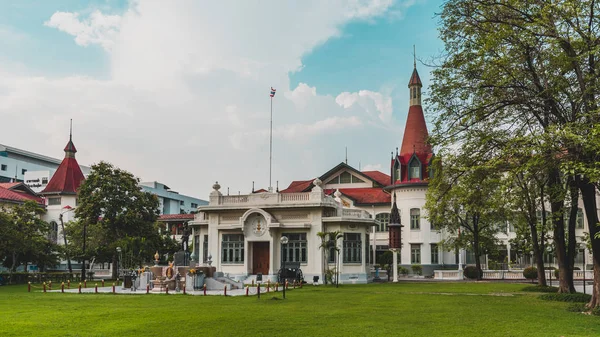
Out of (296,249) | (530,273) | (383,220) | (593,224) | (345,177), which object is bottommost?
(530,273)

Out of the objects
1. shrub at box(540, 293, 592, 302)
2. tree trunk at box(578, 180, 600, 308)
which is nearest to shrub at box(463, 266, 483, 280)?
shrub at box(540, 293, 592, 302)

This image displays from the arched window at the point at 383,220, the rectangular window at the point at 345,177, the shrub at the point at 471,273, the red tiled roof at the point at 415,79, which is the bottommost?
the shrub at the point at 471,273

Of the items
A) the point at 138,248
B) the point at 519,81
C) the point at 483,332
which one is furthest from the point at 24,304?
the point at 138,248

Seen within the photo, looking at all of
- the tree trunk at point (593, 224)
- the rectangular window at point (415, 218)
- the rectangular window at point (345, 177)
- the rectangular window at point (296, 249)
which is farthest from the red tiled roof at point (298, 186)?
the tree trunk at point (593, 224)

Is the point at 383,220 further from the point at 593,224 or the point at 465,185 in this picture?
the point at 593,224

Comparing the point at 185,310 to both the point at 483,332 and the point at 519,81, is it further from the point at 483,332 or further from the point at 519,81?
the point at 519,81

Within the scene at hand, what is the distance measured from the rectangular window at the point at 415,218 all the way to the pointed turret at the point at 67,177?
3460cm

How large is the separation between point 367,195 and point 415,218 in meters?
5.86

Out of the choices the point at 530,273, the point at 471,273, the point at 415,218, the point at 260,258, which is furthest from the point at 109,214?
the point at 530,273

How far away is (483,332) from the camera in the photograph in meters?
13.9

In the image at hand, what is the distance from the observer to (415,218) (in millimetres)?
52281

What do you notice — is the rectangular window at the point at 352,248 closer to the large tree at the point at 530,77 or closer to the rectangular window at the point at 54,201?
the large tree at the point at 530,77

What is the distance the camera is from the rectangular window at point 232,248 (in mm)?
40750

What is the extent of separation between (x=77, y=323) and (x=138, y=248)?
30595 millimetres
